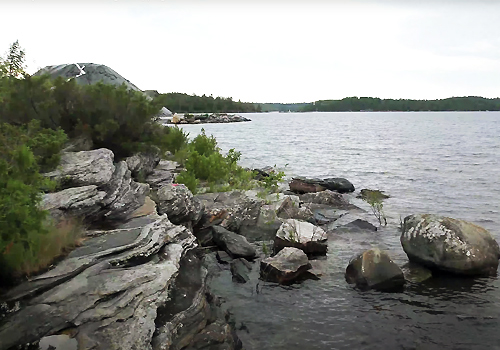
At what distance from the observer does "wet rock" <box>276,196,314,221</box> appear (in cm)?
1512

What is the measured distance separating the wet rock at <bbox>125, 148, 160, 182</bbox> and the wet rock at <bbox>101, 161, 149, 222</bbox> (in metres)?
1.19

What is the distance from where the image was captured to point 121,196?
31.8 ft

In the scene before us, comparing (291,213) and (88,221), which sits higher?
(88,221)

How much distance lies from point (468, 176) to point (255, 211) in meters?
18.7

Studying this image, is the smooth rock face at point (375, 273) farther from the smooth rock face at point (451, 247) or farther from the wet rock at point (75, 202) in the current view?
the wet rock at point (75, 202)

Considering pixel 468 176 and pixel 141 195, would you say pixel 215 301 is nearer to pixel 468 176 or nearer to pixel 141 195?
pixel 141 195

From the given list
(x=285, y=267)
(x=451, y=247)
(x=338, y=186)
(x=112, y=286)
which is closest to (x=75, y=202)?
(x=112, y=286)

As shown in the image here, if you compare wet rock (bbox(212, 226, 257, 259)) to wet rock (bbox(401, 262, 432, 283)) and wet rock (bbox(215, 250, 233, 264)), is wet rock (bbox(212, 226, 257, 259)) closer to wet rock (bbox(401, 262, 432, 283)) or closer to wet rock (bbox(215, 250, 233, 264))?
wet rock (bbox(215, 250, 233, 264))

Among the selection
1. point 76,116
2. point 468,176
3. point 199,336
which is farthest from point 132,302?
point 468,176

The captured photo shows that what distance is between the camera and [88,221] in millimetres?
8406

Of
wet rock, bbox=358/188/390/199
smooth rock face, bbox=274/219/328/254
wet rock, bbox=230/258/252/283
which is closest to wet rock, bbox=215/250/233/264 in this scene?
wet rock, bbox=230/258/252/283

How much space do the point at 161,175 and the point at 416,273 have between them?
8759 millimetres

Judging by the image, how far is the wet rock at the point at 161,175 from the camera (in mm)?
13227

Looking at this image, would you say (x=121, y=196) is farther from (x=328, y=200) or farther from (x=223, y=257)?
(x=328, y=200)
